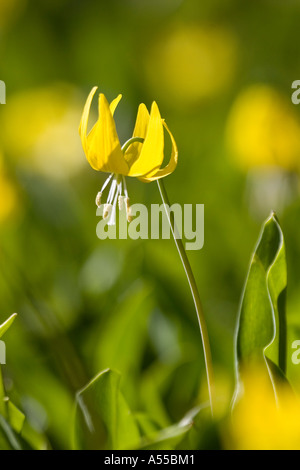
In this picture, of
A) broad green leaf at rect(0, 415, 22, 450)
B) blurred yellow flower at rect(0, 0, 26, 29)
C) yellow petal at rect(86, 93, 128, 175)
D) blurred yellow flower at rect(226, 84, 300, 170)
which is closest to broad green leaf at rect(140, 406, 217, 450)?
broad green leaf at rect(0, 415, 22, 450)

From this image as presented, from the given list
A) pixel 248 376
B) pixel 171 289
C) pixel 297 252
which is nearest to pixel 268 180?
pixel 297 252

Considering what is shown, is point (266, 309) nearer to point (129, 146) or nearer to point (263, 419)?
point (263, 419)

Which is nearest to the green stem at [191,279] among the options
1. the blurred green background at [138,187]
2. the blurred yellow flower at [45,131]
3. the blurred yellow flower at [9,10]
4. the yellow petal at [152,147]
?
the yellow petal at [152,147]

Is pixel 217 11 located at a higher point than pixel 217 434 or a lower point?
higher

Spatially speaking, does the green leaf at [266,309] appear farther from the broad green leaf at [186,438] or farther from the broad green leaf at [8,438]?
the broad green leaf at [8,438]

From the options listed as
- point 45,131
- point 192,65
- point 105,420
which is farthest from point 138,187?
point 105,420

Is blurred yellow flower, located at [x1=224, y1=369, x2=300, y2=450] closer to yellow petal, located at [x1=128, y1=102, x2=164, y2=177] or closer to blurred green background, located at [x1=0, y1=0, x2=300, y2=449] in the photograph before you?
blurred green background, located at [x1=0, y1=0, x2=300, y2=449]
